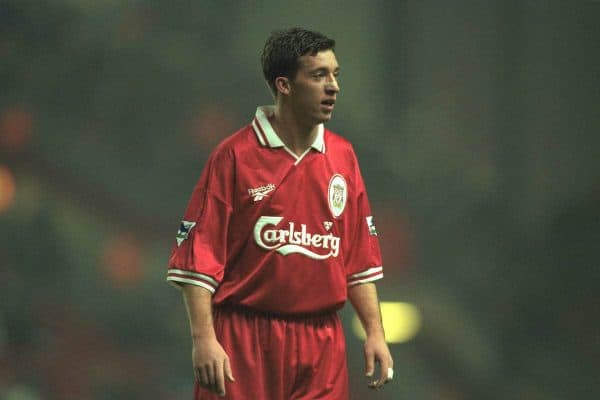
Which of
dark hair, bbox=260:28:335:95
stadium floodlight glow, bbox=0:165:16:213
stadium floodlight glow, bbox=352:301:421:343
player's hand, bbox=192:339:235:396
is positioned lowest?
stadium floodlight glow, bbox=352:301:421:343

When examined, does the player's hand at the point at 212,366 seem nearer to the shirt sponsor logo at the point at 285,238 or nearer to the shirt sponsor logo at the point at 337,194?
the shirt sponsor logo at the point at 285,238

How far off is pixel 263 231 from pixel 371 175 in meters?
1.84

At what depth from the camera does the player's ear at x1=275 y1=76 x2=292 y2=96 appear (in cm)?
307

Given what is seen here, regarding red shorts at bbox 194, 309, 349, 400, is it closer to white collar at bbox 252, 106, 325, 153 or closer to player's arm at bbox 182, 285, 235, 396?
player's arm at bbox 182, 285, 235, 396

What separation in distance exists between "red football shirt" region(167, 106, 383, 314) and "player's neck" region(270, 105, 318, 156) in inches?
0.7

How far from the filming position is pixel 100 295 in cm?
482

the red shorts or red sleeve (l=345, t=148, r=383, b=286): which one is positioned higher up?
red sleeve (l=345, t=148, r=383, b=286)

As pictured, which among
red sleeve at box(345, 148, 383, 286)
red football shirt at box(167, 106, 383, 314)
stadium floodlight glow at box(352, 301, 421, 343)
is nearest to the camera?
red football shirt at box(167, 106, 383, 314)

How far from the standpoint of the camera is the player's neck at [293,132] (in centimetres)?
308

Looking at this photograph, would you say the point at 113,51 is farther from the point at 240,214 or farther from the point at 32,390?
the point at 240,214

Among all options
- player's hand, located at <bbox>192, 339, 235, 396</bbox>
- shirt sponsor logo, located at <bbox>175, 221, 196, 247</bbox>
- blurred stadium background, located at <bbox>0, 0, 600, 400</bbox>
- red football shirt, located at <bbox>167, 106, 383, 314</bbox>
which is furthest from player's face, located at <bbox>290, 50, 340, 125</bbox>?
blurred stadium background, located at <bbox>0, 0, 600, 400</bbox>

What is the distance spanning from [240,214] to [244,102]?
188 centimetres

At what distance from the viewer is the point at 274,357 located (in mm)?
2990

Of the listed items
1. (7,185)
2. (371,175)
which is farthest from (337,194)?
(7,185)
